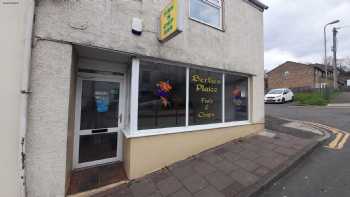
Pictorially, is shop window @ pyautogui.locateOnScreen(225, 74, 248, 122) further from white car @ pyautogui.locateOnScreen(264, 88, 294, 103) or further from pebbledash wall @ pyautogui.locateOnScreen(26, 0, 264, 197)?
white car @ pyautogui.locateOnScreen(264, 88, 294, 103)

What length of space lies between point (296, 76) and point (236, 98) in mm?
36298

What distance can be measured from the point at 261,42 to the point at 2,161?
7.76 m

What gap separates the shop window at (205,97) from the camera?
4703 mm

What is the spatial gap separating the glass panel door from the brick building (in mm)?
34587

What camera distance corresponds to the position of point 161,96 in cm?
424

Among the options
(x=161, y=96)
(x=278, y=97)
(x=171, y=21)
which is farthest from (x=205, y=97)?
(x=278, y=97)

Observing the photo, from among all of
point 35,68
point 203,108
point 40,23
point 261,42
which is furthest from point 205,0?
point 35,68

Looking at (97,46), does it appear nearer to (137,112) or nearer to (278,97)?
(137,112)

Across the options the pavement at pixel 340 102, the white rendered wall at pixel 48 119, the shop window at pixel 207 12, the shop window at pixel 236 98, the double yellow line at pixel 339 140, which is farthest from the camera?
the pavement at pixel 340 102

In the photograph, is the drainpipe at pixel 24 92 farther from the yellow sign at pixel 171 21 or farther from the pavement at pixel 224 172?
the yellow sign at pixel 171 21

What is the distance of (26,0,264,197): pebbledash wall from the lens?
2.74 m

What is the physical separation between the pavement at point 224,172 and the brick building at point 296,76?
104 ft

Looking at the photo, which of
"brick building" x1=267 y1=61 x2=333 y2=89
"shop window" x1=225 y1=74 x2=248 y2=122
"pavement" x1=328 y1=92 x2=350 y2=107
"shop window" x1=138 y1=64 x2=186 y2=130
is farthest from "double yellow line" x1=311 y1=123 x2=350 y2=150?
"brick building" x1=267 y1=61 x2=333 y2=89

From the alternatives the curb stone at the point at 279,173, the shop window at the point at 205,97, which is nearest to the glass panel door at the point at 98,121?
the shop window at the point at 205,97
